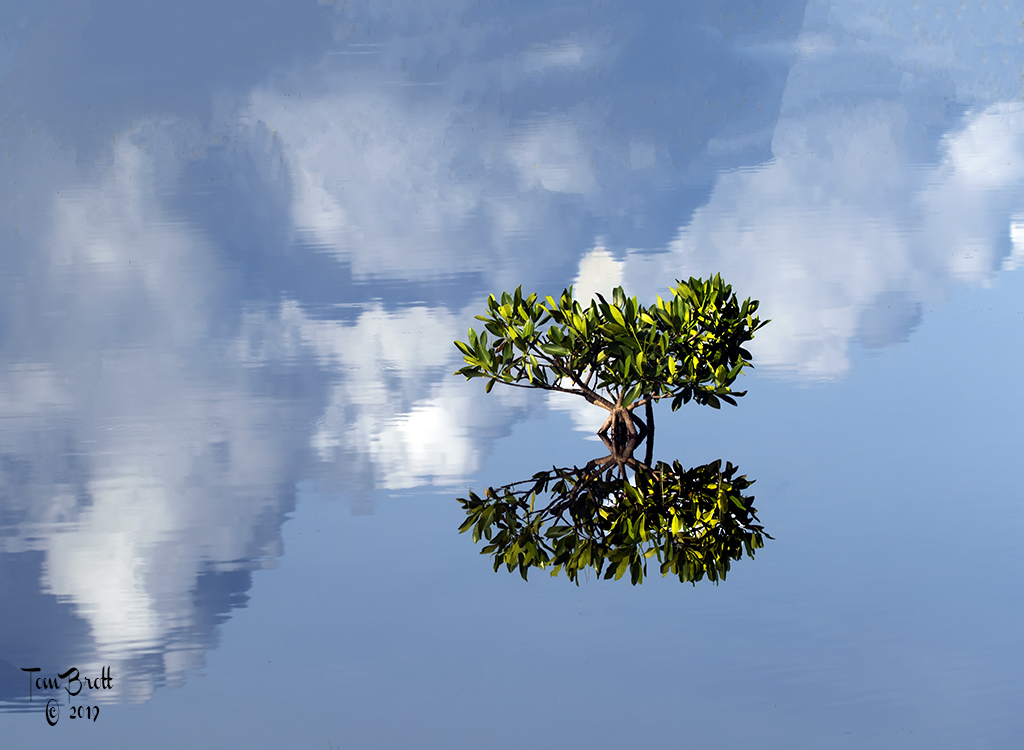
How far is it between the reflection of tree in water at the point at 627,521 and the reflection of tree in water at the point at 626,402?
13mm

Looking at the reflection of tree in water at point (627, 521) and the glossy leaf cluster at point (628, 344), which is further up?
the glossy leaf cluster at point (628, 344)

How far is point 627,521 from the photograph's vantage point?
7453 millimetres

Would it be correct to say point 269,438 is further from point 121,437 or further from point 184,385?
point 184,385

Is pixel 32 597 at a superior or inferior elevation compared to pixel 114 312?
inferior

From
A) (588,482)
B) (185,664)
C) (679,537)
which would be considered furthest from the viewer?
(588,482)

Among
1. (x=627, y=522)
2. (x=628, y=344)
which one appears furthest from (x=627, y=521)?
(x=628, y=344)

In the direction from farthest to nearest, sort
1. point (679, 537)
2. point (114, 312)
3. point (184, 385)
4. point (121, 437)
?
1. point (114, 312)
2. point (184, 385)
3. point (121, 437)
4. point (679, 537)

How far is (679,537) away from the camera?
284 inches

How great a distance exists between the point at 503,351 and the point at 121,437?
12.1ft

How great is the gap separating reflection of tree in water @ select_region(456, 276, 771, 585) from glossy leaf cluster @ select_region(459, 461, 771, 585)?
10mm

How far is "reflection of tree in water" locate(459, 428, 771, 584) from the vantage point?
6934 mm

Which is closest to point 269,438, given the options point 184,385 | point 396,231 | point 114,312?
point 184,385

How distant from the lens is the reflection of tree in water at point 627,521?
273 inches

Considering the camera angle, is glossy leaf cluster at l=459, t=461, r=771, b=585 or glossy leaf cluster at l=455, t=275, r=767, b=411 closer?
glossy leaf cluster at l=459, t=461, r=771, b=585
